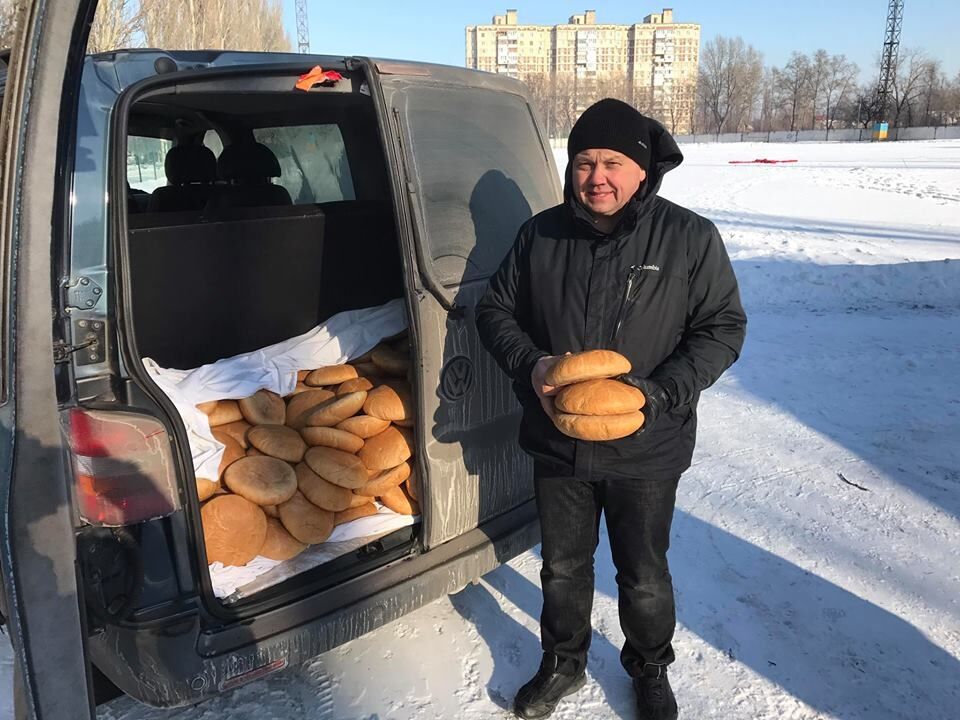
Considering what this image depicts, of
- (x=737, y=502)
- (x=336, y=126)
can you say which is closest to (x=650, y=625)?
(x=737, y=502)

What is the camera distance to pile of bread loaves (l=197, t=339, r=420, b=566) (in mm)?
2398

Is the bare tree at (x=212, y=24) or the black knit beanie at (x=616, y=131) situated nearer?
the black knit beanie at (x=616, y=131)

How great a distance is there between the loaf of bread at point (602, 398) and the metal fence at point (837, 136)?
175ft

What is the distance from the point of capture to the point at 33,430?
1318mm

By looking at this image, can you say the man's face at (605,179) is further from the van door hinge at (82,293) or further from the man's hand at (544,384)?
the van door hinge at (82,293)

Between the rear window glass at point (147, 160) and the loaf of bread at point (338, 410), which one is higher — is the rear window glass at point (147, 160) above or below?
above

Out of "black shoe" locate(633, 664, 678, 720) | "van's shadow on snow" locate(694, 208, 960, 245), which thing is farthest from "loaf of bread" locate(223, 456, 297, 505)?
"van's shadow on snow" locate(694, 208, 960, 245)

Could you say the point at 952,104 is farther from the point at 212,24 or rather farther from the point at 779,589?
the point at 779,589

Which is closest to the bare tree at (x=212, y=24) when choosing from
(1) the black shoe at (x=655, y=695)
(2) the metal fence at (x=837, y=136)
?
(1) the black shoe at (x=655, y=695)

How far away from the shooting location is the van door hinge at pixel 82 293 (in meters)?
1.67

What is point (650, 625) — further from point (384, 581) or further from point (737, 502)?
point (737, 502)

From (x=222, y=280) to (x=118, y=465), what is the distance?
1621mm

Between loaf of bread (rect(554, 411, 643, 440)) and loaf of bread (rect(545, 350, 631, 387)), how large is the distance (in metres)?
0.11

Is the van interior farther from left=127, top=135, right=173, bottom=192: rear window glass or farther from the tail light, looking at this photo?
the tail light
